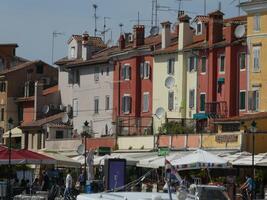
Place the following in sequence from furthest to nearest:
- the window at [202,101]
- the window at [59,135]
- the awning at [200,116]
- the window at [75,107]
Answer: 1. the window at [75,107]
2. the window at [59,135]
3. the window at [202,101]
4. the awning at [200,116]

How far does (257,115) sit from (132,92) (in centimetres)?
2114

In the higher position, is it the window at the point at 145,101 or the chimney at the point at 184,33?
the chimney at the point at 184,33

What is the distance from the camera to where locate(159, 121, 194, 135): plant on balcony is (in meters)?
66.2

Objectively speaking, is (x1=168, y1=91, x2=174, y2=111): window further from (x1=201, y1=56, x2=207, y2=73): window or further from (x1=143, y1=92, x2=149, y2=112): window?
(x1=201, y1=56, x2=207, y2=73): window

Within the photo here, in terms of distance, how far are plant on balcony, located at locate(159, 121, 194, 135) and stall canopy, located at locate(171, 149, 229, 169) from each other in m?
23.6

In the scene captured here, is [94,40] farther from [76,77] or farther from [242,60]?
[242,60]

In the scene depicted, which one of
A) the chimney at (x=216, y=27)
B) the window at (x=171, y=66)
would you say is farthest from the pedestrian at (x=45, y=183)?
the window at (x=171, y=66)

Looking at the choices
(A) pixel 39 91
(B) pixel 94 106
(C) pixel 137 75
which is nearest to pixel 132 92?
(C) pixel 137 75

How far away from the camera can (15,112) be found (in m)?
98.7

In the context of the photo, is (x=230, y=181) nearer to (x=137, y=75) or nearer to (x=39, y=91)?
(x=137, y=75)

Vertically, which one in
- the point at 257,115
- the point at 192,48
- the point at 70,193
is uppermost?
the point at 192,48

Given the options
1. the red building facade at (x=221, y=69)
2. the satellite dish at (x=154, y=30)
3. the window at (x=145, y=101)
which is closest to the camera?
the red building facade at (x=221, y=69)

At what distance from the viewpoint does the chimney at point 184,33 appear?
73562 millimetres

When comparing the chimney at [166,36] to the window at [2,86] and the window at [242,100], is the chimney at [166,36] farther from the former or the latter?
the window at [2,86]
